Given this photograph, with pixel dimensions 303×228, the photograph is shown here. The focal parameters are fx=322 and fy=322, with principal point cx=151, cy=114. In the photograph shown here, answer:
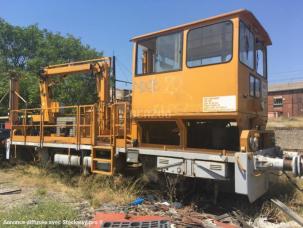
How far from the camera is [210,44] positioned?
250 inches

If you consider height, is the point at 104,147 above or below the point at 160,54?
below

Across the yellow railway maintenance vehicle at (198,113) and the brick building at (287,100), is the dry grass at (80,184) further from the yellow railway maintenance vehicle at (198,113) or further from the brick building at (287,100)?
the brick building at (287,100)

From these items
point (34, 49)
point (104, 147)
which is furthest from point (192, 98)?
point (34, 49)

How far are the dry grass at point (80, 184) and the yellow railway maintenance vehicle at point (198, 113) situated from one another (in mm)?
429

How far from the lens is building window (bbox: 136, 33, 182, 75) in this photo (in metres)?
6.82

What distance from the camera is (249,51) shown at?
6.74 metres

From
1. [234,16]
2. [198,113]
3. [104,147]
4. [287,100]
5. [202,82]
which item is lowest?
[104,147]

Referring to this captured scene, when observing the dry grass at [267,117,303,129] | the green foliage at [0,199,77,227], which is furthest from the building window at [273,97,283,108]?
the green foliage at [0,199,77,227]

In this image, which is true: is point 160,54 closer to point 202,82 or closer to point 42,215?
point 202,82

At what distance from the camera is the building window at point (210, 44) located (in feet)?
20.3

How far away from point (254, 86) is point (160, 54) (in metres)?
2.18

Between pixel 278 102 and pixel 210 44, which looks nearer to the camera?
pixel 210 44

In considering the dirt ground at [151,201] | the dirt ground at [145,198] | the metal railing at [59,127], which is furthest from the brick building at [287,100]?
the metal railing at [59,127]

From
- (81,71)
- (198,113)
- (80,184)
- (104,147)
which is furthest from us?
(81,71)
